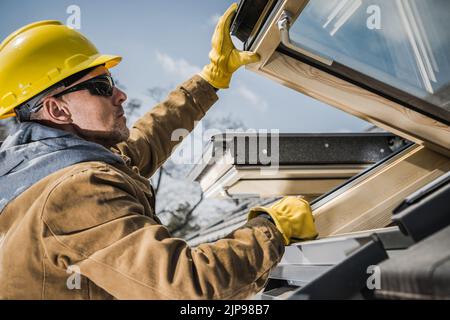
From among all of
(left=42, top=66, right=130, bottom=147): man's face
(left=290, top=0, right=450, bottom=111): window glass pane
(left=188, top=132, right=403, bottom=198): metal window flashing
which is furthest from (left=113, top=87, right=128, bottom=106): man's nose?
(left=188, top=132, right=403, bottom=198): metal window flashing

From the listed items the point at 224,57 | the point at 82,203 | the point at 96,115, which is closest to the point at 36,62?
the point at 96,115

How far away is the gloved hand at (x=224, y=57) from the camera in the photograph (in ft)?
7.64

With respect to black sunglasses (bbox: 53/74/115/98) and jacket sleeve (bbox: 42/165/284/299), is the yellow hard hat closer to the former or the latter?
black sunglasses (bbox: 53/74/115/98)

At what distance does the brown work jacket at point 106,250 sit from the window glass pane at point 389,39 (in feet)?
3.15

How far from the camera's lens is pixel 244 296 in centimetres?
150

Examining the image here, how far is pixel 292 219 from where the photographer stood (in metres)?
1.62

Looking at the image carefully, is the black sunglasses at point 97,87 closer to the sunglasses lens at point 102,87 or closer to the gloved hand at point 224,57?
the sunglasses lens at point 102,87

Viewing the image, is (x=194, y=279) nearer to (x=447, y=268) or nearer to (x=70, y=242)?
(x=70, y=242)

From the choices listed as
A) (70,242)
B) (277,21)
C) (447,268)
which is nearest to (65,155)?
(70,242)

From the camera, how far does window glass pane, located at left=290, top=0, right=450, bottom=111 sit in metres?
1.88

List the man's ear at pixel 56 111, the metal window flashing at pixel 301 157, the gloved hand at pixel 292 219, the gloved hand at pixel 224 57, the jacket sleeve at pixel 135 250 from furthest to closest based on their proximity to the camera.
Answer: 1. the metal window flashing at pixel 301 157
2. the gloved hand at pixel 224 57
3. the man's ear at pixel 56 111
4. the gloved hand at pixel 292 219
5. the jacket sleeve at pixel 135 250

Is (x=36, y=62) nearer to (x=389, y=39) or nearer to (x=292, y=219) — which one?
(x=292, y=219)

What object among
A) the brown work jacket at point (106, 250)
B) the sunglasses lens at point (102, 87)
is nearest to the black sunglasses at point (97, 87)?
the sunglasses lens at point (102, 87)

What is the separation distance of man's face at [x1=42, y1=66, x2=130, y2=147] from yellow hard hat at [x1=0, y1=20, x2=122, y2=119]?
0.23 ft
